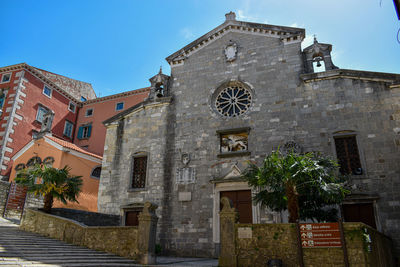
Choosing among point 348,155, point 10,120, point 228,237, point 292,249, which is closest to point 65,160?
point 10,120

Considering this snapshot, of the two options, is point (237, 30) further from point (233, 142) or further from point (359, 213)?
point (359, 213)

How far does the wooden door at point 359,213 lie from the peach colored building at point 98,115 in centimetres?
2003

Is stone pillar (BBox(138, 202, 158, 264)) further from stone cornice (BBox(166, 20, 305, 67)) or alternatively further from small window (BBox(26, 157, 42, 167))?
small window (BBox(26, 157, 42, 167))

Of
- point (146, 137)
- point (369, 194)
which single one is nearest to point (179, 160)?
point (146, 137)

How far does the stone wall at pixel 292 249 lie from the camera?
27.0 ft

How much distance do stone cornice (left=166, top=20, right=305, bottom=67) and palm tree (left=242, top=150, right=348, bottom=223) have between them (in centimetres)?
803

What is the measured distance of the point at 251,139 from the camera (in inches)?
607

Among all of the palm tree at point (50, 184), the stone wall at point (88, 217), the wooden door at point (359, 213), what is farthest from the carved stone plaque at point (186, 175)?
the wooden door at point (359, 213)

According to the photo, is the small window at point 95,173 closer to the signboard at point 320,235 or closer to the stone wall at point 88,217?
the stone wall at point 88,217

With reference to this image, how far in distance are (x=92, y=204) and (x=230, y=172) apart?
490 inches

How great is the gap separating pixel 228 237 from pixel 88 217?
7.77 meters

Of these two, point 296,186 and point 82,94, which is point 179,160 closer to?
point 296,186

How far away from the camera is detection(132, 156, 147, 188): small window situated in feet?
55.8

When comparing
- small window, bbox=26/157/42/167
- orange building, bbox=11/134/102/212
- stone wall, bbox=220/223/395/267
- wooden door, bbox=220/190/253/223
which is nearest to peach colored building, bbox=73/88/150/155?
orange building, bbox=11/134/102/212
